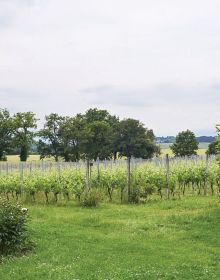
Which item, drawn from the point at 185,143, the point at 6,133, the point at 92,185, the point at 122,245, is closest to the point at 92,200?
the point at 92,185

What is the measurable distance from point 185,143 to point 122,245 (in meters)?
84.7

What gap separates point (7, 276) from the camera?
31.8 ft

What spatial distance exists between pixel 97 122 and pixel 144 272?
7830 centimetres

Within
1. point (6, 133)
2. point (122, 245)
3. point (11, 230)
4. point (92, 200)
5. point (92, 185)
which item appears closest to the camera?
point (11, 230)

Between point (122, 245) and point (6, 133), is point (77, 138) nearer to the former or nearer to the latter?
point (6, 133)

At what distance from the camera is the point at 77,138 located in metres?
84.9

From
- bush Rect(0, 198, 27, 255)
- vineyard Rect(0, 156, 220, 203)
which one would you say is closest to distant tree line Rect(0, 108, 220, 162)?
vineyard Rect(0, 156, 220, 203)

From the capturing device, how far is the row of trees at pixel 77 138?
8306 cm

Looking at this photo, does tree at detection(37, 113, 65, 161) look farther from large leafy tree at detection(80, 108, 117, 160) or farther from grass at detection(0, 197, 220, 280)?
grass at detection(0, 197, 220, 280)

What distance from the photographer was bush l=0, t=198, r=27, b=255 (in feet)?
38.1

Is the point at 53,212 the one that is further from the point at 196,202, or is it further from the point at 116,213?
the point at 196,202

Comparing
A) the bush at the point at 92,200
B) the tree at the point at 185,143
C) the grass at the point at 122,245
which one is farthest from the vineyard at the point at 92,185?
the tree at the point at 185,143

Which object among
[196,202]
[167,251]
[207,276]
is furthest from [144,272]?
[196,202]

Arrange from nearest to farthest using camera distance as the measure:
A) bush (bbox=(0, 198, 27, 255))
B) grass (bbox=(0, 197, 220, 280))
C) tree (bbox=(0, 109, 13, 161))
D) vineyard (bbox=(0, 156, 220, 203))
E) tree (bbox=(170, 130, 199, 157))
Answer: grass (bbox=(0, 197, 220, 280)) < bush (bbox=(0, 198, 27, 255)) < vineyard (bbox=(0, 156, 220, 203)) < tree (bbox=(0, 109, 13, 161)) < tree (bbox=(170, 130, 199, 157))
